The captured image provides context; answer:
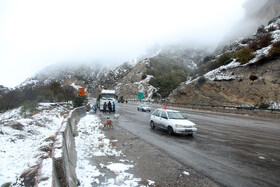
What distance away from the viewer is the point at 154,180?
4.77 meters

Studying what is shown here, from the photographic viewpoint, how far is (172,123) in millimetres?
10734

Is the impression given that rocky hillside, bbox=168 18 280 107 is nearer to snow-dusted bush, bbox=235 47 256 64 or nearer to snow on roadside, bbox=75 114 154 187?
snow-dusted bush, bbox=235 47 256 64

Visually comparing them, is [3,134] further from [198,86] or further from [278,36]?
[278,36]

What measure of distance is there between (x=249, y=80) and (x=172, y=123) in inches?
1036

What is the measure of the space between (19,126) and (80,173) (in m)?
6.19

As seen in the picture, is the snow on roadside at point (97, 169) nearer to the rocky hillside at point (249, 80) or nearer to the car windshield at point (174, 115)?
the car windshield at point (174, 115)

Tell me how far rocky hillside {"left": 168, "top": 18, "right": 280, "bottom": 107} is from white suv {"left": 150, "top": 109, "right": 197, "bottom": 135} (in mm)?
20658

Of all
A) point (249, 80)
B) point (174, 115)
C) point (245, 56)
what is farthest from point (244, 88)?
point (174, 115)

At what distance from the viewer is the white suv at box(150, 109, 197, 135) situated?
10.4m

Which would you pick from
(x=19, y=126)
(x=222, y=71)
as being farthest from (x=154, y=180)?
(x=222, y=71)

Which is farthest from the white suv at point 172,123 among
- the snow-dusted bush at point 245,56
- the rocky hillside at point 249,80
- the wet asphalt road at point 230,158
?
the snow-dusted bush at point 245,56

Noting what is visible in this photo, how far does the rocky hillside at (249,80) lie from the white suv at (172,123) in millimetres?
20658

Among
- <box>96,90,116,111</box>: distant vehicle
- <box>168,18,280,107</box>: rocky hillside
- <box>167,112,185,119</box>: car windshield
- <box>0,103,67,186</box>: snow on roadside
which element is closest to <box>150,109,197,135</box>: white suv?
<box>167,112,185,119</box>: car windshield

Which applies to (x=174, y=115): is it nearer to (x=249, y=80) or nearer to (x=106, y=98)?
(x=106, y=98)
